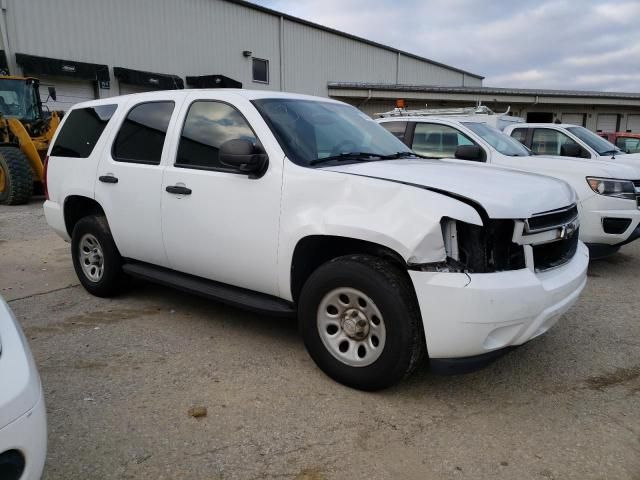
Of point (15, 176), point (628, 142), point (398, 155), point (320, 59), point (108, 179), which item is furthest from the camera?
point (320, 59)

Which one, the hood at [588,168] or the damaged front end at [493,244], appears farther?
the hood at [588,168]

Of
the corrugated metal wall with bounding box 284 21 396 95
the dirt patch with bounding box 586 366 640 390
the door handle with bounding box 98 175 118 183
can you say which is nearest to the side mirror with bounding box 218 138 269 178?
the door handle with bounding box 98 175 118 183

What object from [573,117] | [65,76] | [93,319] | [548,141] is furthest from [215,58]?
[573,117]

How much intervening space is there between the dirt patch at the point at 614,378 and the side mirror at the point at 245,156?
8.33ft

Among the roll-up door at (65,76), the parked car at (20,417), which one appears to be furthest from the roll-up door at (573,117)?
the parked car at (20,417)

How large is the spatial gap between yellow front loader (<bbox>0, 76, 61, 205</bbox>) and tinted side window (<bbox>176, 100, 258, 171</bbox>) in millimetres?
7632

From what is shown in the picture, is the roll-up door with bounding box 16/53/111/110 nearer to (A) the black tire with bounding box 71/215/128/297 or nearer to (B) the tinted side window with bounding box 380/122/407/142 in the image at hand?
(B) the tinted side window with bounding box 380/122/407/142

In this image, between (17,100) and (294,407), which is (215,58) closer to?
(17,100)

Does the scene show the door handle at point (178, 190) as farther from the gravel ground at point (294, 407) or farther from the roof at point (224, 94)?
the gravel ground at point (294, 407)

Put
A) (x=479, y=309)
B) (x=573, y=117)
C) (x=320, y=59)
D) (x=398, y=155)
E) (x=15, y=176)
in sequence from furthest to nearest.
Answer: (x=573, y=117)
(x=320, y=59)
(x=15, y=176)
(x=398, y=155)
(x=479, y=309)

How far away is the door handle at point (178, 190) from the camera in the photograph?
12.4 feet

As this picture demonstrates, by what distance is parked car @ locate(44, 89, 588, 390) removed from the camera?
2723mm

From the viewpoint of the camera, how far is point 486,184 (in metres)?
2.99

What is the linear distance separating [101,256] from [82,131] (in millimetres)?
1212
